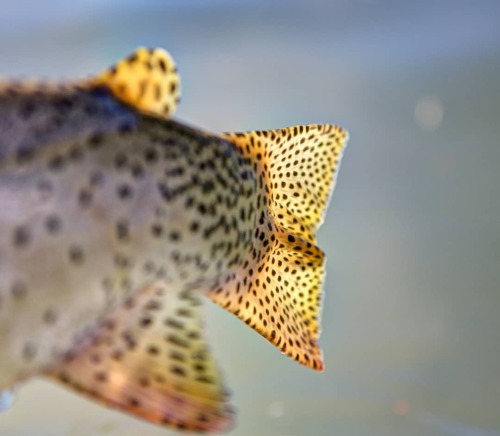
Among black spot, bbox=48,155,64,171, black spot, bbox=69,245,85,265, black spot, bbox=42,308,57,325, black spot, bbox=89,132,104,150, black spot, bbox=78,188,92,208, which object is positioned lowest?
black spot, bbox=42,308,57,325

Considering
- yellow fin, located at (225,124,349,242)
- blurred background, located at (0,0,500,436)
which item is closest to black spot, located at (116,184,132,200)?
yellow fin, located at (225,124,349,242)

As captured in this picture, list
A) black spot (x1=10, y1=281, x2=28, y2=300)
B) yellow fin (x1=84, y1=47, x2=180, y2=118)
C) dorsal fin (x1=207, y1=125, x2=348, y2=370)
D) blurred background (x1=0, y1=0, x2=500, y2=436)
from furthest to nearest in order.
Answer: blurred background (x1=0, y1=0, x2=500, y2=436)
dorsal fin (x1=207, y1=125, x2=348, y2=370)
yellow fin (x1=84, y1=47, x2=180, y2=118)
black spot (x1=10, y1=281, x2=28, y2=300)

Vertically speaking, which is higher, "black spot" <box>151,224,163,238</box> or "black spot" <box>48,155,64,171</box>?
"black spot" <box>48,155,64,171</box>

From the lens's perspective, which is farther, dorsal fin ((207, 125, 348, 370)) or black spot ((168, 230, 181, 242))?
dorsal fin ((207, 125, 348, 370))

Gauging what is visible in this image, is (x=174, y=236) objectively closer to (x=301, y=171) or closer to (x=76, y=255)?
(x=76, y=255)

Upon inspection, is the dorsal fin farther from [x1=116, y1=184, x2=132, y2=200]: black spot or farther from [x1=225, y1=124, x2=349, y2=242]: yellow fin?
[x1=116, y1=184, x2=132, y2=200]: black spot

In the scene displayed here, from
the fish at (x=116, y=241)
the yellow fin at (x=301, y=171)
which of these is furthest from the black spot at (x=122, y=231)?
the yellow fin at (x=301, y=171)
